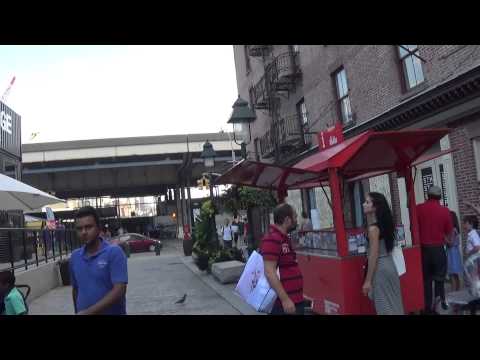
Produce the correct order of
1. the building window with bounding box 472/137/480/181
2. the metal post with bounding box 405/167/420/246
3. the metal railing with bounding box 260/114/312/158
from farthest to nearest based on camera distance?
the metal railing with bounding box 260/114/312/158 → the building window with bounding box 472/137/480/181 → the metal post with bounding box 405/167/420/246

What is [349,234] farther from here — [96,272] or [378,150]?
[96,272]

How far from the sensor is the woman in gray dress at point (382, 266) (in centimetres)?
520

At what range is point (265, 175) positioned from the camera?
8141mm

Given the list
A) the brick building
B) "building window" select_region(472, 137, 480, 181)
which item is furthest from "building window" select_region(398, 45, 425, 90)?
"building window" select_region(472, 137, 480, 181)

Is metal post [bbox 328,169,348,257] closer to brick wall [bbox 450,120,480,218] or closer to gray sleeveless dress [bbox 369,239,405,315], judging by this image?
gray sleeveless dress [bbox 369,239,405,315]

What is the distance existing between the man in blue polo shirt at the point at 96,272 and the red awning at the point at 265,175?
11.7ft

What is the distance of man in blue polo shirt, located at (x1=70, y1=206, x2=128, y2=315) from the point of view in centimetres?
378

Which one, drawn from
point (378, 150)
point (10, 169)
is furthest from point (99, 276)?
point (10, 169)

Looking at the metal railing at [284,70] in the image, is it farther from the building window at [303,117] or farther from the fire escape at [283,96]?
the building window at [303,117]

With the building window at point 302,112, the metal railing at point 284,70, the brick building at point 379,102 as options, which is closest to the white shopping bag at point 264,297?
the brick building at point 379,102

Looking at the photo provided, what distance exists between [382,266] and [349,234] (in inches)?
56.2

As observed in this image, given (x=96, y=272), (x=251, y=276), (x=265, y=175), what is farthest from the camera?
(x=265, y=175)

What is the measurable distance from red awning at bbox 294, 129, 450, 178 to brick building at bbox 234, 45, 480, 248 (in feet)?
11.6
